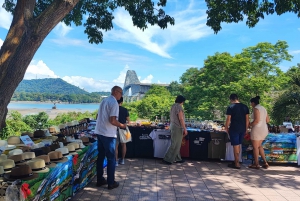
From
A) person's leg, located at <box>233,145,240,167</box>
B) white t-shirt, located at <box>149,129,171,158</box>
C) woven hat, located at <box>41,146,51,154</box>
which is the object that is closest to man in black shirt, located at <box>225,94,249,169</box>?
person's leg, located at <box>233,145,240,167</box>

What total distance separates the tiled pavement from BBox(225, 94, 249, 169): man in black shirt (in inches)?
20.1

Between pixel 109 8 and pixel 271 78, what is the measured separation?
22657 millimetres

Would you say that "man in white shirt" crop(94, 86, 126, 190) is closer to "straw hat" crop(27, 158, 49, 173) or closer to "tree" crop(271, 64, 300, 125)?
"straw hat" crop(27, 158, 49, 173)

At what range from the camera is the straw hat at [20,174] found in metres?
2.27

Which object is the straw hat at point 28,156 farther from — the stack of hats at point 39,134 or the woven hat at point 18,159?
the stack of hats at point 39,134

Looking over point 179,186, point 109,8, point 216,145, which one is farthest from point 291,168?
point 109,8

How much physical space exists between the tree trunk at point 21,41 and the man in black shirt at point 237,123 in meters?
3.73

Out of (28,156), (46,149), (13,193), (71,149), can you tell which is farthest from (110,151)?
(13,193)

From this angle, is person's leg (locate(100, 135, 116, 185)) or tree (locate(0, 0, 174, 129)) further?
person's leg (locate(100, 135, 116, 185))

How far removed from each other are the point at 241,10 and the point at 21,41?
5488 mm

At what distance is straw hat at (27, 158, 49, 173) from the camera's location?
2512 millimetres

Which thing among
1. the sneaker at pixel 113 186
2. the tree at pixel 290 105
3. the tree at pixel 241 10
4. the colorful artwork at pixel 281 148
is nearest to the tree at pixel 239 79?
the tree at pixel 290 105

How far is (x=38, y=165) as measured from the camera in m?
2.54

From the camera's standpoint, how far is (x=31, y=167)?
2.50m
